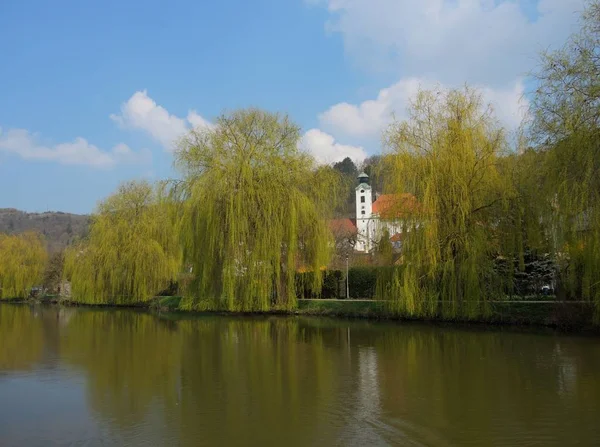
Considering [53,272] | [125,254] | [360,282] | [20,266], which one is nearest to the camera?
[360,282]

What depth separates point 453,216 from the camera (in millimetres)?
18594

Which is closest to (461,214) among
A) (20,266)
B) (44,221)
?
(20,266)

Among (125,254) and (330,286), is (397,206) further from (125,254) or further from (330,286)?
(125,254)

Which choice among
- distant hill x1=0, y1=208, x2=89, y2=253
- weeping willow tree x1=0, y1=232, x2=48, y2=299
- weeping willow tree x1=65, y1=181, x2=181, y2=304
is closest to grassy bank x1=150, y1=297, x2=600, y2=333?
weeping willow tree x1=65, y1=181, x2=181, y2=304

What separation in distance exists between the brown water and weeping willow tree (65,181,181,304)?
13.6 metres

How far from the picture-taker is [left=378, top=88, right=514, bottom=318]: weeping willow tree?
59.5 feet

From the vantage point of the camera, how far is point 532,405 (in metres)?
8.12

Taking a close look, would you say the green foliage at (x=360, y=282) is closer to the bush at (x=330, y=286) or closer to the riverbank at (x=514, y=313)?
the bush at (x=330, y=286)

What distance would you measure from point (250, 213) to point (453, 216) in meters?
8.76

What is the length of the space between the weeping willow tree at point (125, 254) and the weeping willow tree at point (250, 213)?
636cm

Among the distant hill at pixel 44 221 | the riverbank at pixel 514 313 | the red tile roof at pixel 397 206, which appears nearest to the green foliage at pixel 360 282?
the riverbank at pixel 514 313

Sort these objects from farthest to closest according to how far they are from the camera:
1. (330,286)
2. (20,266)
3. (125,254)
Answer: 1. (20,266)
2. (125,254)
3. (330,286)

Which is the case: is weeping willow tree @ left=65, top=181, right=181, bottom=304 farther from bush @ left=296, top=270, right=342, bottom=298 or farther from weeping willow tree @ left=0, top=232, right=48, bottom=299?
weeping willow tree @ left=0, top=232, right=48, bottom=299

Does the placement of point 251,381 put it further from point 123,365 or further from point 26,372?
point 26,372
